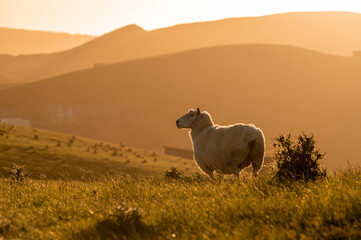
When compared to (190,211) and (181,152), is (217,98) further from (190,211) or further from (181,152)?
(190,211)

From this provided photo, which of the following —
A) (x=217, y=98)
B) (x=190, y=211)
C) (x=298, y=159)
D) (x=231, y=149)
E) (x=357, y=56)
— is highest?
(x=357, y=56)

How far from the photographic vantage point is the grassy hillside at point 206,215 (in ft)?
21.6

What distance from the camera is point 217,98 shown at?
6501 inches

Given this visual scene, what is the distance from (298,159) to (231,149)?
10.6 ft

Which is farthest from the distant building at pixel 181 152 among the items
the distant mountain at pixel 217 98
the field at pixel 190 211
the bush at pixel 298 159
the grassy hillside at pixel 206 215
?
the grassy hillside at pixel 206 215

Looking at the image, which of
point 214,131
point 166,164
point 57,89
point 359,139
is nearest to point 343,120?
point 359,139

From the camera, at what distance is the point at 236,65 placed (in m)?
190

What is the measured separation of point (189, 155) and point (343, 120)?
2779 inches

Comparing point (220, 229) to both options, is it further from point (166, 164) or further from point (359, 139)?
point (359, 139)

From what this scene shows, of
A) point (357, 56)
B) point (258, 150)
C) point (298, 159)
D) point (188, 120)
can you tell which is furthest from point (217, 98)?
point (298, 159)

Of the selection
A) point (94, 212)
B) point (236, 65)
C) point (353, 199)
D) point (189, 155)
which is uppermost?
point (236, 65)

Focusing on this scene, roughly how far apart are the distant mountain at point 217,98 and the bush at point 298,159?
101 m

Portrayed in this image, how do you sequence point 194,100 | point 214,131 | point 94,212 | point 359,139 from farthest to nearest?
point 194,100, point 359,139, point 214,131, point 94,212

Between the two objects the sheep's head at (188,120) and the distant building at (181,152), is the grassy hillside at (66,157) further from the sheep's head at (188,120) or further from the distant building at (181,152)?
the sheep's head at (188,120)
